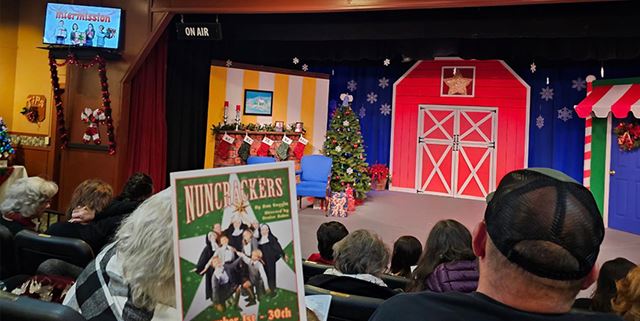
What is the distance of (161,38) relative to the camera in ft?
19.4

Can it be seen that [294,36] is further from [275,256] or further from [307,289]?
[275,256]

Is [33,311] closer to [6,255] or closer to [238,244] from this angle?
[238,244]

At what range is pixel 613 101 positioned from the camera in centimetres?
670

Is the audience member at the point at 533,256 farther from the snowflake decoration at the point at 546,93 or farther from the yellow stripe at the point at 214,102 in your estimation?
the snowflake decoration at the point at 546,93

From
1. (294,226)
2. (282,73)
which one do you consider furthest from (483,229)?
(282,73)

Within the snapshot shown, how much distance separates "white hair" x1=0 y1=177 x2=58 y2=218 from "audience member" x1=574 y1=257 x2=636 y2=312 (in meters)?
3.01

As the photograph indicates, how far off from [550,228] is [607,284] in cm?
158

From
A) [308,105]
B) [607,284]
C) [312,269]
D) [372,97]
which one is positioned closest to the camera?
[607,284]

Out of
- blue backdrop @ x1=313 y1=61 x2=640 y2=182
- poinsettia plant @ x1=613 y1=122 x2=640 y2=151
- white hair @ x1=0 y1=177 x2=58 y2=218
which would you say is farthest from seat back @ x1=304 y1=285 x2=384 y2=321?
blue backdrop @ x1=313 y1=61 x2=640 y2=182

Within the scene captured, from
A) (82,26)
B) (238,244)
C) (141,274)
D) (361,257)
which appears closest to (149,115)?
(82,26)

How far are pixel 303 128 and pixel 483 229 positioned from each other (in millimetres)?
7954

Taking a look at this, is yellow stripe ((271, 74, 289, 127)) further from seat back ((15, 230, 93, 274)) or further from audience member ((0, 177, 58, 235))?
seat back ((15, 230, 93, 274))

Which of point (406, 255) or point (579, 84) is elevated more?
point (579, 84)

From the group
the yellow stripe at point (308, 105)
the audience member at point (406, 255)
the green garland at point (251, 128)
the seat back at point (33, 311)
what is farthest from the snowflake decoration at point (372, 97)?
the seat back at point (33, 311)
